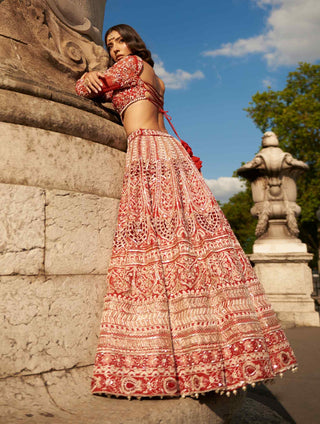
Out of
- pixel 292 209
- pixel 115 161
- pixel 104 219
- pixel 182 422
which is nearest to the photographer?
pixel 182 422

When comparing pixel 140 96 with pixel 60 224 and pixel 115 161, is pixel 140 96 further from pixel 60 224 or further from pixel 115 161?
pixel 60 224

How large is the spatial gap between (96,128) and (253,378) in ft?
5.51

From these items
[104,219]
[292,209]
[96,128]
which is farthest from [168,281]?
[292,209]

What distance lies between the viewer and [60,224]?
7.79 feet

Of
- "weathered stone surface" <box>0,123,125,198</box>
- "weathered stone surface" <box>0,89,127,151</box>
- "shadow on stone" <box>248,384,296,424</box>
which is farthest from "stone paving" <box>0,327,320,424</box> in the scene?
"weathered stone surface" <box>0,89,127,151</box>

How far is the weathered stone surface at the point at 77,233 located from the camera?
7.69 ft

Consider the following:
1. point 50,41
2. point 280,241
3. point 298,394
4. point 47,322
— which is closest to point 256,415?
point 298,394

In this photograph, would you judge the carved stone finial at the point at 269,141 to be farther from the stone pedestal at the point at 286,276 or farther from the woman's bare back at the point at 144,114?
the woman's bare back at the point at 144,114

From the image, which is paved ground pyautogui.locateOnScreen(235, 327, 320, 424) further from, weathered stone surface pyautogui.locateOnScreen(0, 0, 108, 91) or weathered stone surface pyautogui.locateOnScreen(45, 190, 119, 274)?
weathered stone surface pyautogui.locateOnScreen(0, 0, 108, 91)

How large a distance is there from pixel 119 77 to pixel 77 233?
3.75 feet

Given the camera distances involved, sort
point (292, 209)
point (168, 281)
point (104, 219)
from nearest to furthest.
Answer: point (168, 281) → point (104, 219) → point (292, 209)

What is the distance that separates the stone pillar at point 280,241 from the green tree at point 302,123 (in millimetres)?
14953

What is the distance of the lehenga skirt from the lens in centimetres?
218

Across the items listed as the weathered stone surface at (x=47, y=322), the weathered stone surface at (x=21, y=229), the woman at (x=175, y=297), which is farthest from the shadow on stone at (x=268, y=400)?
the weathered stone surface at (x=21, y=229)
